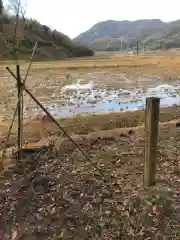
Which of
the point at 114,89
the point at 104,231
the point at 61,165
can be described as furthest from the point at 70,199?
the point at 114,89

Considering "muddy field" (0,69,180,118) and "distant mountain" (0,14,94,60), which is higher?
"distant mountain" (0,14,94,60)

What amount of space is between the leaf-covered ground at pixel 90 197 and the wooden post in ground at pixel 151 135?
30 centimetres

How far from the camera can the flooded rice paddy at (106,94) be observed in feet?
55.1

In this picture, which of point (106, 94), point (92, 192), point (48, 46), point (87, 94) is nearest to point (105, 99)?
point (106, 94)

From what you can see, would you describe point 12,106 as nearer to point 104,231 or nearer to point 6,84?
point 6,84

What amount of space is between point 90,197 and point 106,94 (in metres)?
14.7

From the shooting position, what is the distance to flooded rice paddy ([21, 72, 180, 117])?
16781 mm

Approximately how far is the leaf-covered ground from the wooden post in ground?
300mm

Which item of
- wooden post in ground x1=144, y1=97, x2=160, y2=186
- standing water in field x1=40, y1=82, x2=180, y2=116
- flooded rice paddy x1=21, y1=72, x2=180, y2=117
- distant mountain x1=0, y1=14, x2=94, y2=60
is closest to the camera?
wooden post in ground x1=144, y1=97, x2=160, y2=186

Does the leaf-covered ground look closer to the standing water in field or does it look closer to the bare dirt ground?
the bare dirt ground

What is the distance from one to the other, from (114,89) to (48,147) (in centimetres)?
1450

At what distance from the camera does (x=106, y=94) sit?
2070cm

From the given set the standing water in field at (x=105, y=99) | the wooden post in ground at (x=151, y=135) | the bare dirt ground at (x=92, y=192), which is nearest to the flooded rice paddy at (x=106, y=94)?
the standing water in field at (x=105, y=99)

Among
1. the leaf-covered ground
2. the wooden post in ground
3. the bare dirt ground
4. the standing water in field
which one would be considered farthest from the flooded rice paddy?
the wooden post in ground
